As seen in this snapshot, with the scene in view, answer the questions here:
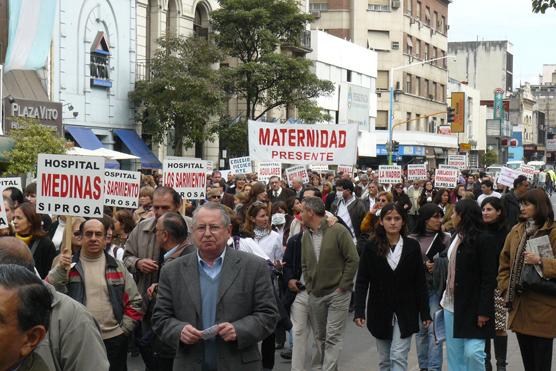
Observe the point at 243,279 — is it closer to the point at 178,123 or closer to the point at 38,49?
the point at 38,49

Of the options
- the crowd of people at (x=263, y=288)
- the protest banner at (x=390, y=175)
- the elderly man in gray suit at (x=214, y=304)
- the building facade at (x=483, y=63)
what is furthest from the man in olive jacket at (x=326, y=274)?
the building facade at (x=483, y=63)

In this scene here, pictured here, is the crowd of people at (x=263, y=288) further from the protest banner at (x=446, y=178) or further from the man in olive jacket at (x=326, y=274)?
the protest banner at (x=446, y=178)

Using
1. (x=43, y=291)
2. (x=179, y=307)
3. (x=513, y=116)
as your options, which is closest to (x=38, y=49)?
(x=179, y=307)

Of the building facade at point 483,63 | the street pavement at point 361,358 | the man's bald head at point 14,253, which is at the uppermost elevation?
the building facade at point 483,63

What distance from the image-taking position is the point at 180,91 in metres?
33.7

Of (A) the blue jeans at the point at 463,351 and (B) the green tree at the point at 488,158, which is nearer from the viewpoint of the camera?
(A) the blue jeans at the point at 463,351

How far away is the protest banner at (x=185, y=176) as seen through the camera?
1305 cm

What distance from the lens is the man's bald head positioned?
464 centimetres

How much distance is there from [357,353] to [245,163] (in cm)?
1296

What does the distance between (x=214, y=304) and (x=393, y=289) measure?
2.94 m

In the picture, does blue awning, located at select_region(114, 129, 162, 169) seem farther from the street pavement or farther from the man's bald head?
the man's bald head

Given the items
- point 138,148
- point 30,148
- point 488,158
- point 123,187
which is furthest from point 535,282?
point 488,158

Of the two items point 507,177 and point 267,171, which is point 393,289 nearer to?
point 267,171

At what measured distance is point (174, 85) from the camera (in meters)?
33.7
